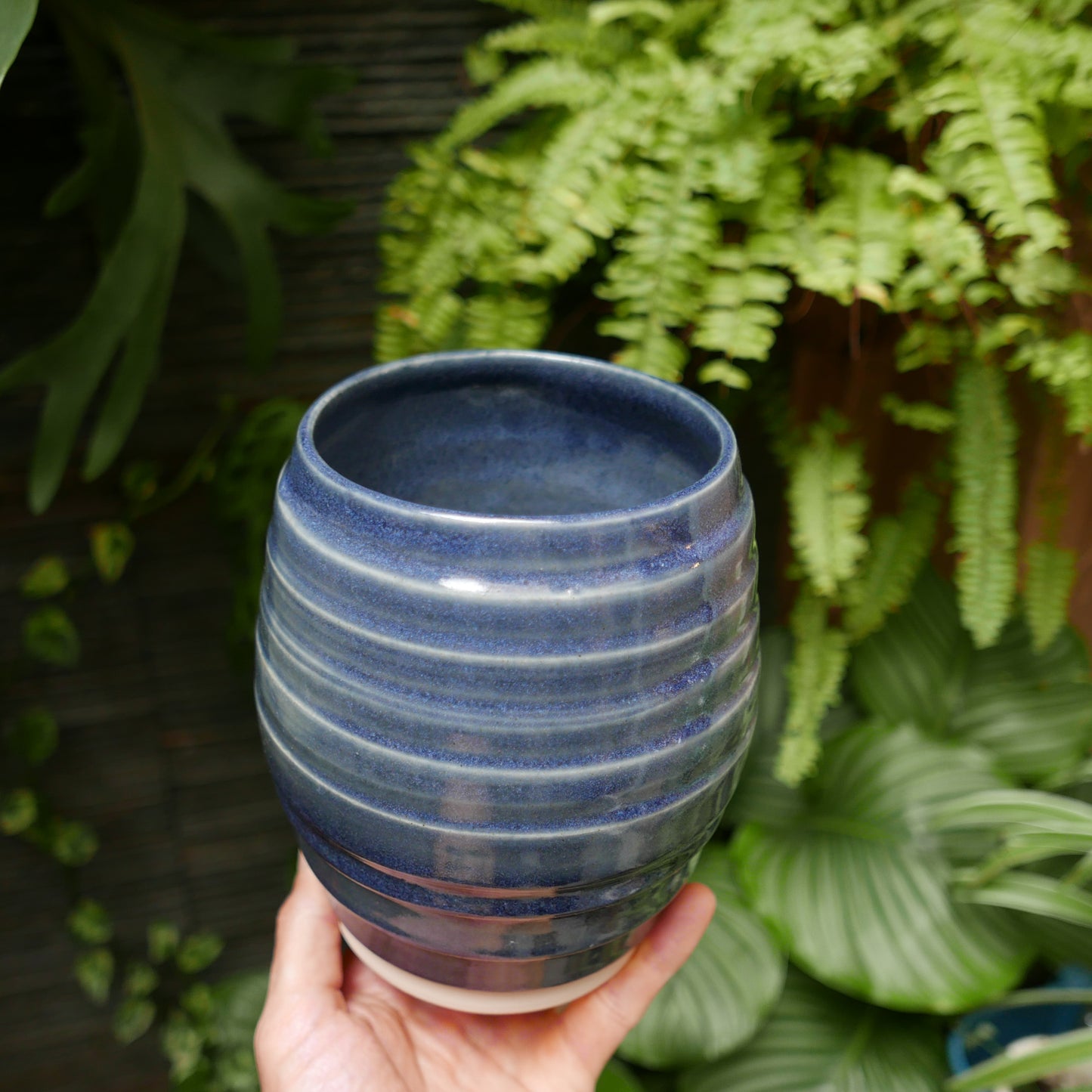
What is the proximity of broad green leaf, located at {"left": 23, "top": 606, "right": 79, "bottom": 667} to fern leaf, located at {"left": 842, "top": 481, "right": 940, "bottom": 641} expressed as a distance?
0.97 m

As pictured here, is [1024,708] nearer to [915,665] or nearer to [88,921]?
[915,665]

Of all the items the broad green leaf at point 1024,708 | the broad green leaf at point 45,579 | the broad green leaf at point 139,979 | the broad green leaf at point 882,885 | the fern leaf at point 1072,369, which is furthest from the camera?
the broad green leaf at point 139,979

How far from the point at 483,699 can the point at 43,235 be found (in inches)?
37.0

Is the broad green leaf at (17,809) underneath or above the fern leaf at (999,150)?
underneath

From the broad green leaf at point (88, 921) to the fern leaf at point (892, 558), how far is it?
117 cm

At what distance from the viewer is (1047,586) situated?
1.07 m

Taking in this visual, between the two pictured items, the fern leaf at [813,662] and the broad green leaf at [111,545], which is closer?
the fern leaf at [813,662]

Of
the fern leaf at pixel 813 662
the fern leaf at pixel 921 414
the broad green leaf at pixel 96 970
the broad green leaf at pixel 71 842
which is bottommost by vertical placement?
the broad green leaf at pixel 96 970

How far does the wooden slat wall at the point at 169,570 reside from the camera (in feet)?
3.70

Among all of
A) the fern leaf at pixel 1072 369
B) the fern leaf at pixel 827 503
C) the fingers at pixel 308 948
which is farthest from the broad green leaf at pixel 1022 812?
the fingers at pixel 308 948

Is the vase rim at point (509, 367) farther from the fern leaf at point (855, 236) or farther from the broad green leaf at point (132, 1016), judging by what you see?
the broad green leaf at point (132, 1016)

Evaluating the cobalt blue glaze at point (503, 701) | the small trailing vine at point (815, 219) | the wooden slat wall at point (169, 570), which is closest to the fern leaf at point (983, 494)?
the small trailing vine at point (815, 219)

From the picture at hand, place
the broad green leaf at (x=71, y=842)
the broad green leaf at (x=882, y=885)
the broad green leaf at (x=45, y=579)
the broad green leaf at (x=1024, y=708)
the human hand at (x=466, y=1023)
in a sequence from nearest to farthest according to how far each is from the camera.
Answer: the human hand at (x=466, y=1023), the broad green leaf at (x=882, y=885), the broad green leaf at (x=1024, y=708), the broad green leaf at (x=45, y=579), the broad green leaf at (x=71, y=842)

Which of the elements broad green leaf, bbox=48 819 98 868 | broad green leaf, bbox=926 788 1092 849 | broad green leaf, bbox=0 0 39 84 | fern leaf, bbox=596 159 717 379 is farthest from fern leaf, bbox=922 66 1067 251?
broad green leaf, bbox=48 819 98 868
